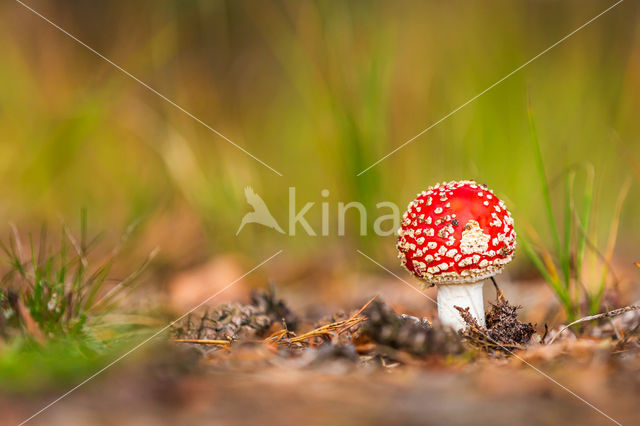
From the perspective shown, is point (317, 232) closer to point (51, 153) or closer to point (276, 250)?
point (276, 250)

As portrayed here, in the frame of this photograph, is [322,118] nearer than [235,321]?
No

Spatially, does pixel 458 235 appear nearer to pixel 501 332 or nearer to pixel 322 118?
pixel 501 332

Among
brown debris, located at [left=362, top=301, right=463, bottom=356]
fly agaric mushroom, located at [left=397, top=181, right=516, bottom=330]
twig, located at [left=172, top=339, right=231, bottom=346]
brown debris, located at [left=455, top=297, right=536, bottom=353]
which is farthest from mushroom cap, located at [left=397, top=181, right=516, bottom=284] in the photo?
twig, located at [left=172, top=339, right=231, bottom=346]

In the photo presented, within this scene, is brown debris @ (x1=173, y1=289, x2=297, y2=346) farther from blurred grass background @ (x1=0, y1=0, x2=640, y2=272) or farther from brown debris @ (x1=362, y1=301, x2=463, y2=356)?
blurred grass background @ (x1=0, y1=0, x2=640, y2=272)

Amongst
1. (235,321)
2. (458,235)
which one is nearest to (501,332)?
(458,235)

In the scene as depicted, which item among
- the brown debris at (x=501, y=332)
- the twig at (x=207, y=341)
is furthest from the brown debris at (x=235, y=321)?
the brown debris at (x=501, y=332)

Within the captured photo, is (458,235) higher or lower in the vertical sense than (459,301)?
higher

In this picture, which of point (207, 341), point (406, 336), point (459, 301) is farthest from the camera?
point (459, 301)
